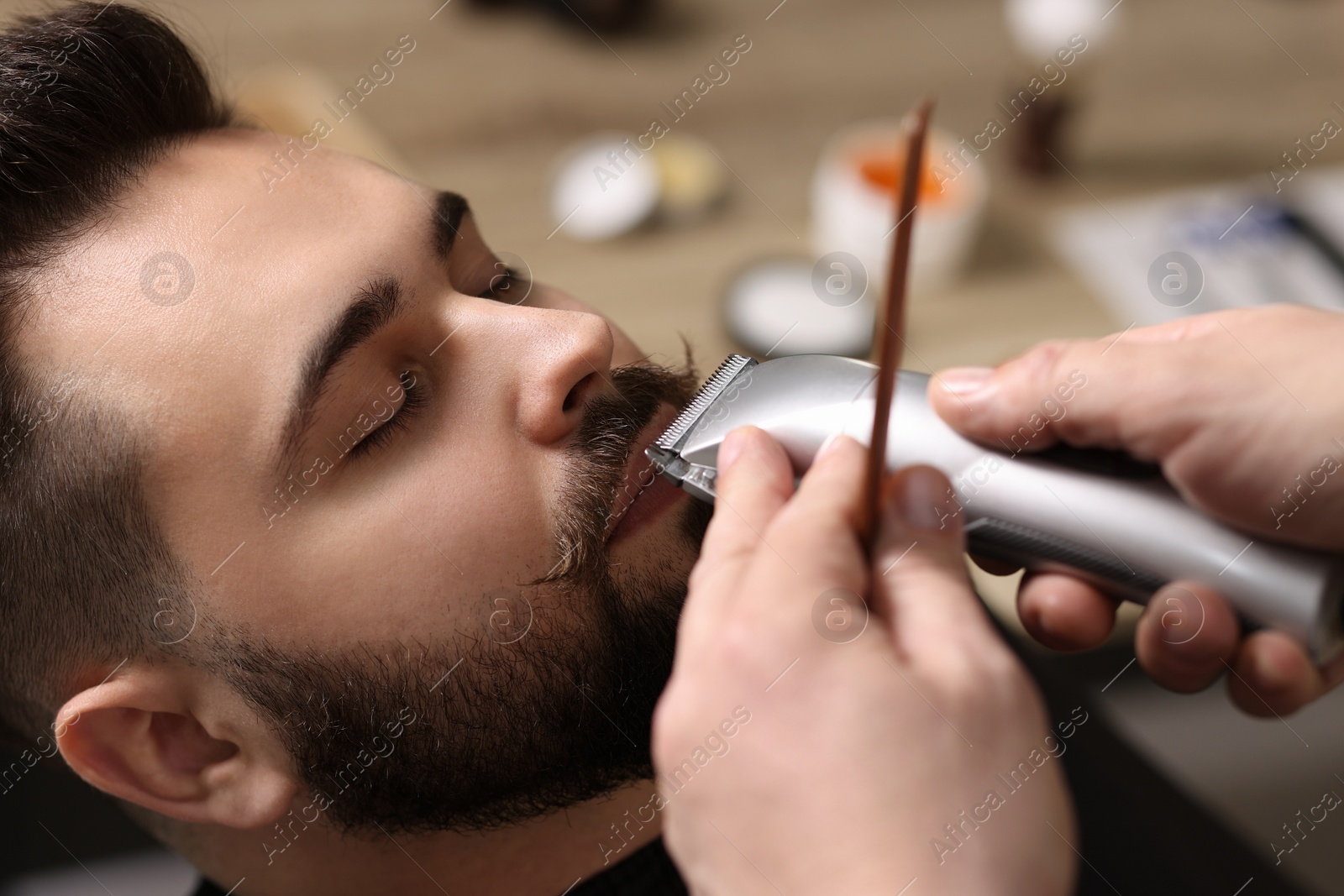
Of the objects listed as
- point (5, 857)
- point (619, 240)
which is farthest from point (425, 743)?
point (619, 240)

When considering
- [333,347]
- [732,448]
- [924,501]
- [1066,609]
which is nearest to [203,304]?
[333,347]

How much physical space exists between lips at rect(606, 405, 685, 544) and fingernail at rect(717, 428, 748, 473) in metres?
0.09

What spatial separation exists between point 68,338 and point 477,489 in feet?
0.80

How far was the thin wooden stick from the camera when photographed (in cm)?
36

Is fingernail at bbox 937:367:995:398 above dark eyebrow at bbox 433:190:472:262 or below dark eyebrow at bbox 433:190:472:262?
below

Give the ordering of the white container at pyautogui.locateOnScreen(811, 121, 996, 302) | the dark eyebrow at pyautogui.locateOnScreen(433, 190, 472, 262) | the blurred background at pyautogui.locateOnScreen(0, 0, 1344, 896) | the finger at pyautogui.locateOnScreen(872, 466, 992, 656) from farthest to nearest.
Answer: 1. the white container at pyautogui.locateOnScreen(811, 121, 996, 302)
2. the blurred background at pyautogui.locateOnScreen(0, 0, 1344, 896)
3. the dark eyebrow at pyautogui.locateOnScreen(433, 190, 472, 262)
4. the finger at pyautogui.locateOnScreen(872, 466, 992, 656)

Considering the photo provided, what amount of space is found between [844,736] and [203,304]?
0.43m

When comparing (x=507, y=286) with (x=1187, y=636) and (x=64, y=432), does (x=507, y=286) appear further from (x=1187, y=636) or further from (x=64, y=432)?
(x=1187, y=636)

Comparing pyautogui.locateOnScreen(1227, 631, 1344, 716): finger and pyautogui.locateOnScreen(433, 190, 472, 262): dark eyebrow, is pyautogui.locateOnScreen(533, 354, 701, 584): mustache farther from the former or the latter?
pyautogui.locateOnScreen(1227, 631, 1344, 716): finger

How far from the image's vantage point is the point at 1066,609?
0.61 meters

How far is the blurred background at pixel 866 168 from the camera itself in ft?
3.47

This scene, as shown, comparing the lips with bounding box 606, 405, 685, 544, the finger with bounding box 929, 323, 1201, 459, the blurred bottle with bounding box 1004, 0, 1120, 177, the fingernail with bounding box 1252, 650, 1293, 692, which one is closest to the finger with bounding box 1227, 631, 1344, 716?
the fingernail with bounding box 1252, 650, 1293, 692

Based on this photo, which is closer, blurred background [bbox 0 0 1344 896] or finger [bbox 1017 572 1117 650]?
finger [bbox 1017 572 1117 650]

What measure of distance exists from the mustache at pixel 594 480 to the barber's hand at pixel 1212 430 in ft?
0.61
